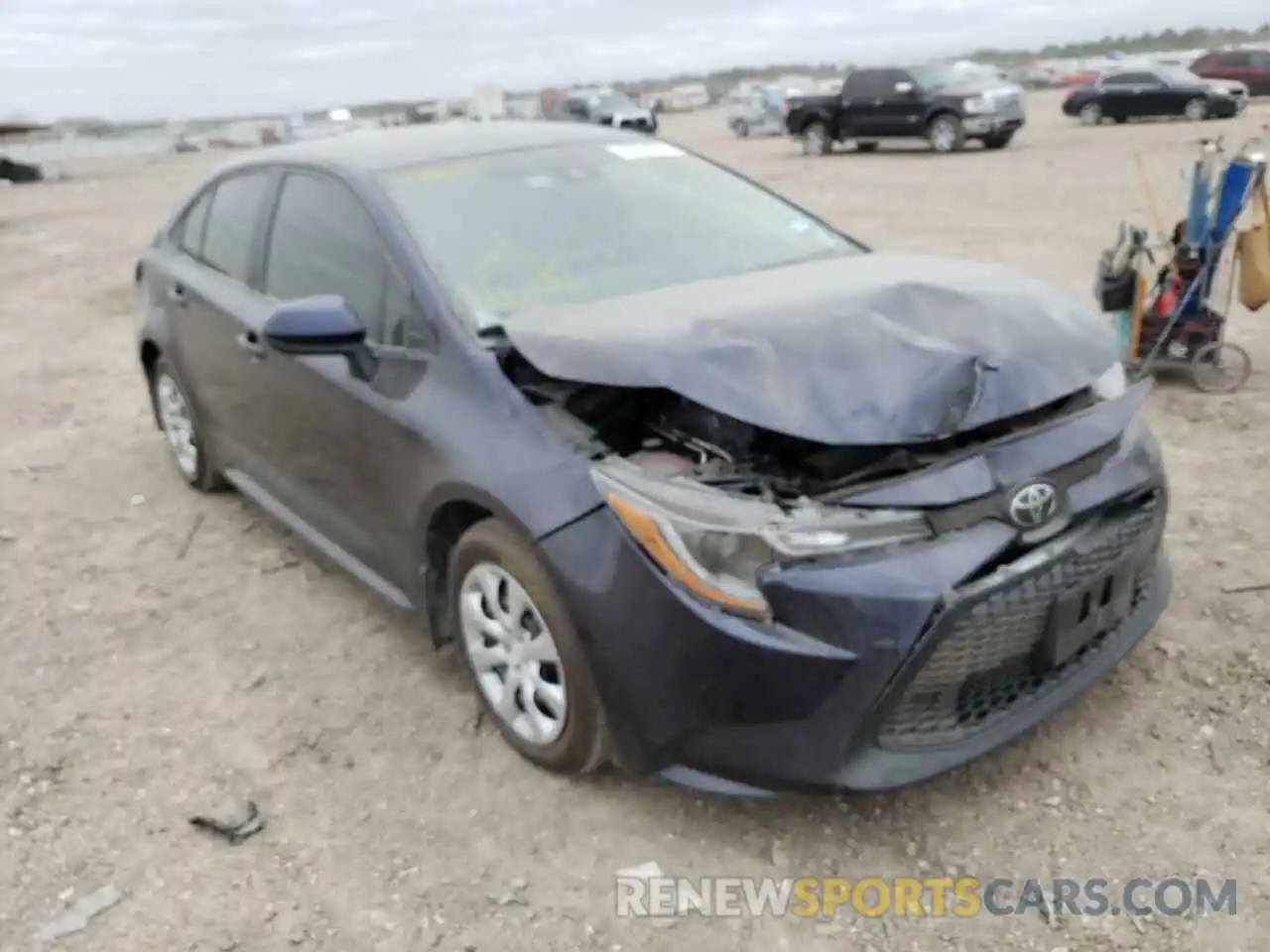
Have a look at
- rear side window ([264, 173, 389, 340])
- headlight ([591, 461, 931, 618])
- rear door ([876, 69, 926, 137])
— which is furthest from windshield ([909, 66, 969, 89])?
headlight ([591, 461, 931, 618])

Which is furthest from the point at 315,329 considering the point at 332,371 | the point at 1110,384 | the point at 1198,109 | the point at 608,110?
the point at 608,110

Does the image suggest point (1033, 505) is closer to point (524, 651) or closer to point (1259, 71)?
point (524, 651)

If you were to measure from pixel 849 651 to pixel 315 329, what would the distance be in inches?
69.7

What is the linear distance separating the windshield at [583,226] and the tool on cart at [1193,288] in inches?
104

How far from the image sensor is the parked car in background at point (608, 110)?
31.4 meters

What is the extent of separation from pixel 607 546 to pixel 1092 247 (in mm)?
9085

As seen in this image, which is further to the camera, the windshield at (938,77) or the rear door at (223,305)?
the windshield at (938,77)

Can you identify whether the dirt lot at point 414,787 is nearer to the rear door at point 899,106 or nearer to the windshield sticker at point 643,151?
the windshield sticker at point 643,151

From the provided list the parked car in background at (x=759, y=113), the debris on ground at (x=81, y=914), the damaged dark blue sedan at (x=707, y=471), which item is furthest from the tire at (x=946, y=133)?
the debris on ground at (x=81, y=914)

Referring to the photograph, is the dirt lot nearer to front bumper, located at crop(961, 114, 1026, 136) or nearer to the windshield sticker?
the windshield sticker

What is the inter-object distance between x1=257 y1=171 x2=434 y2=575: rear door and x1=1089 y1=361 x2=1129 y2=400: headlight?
1.88 m

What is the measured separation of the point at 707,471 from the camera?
278 centimetres

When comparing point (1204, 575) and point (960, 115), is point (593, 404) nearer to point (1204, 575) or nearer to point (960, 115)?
point (1204, 575)

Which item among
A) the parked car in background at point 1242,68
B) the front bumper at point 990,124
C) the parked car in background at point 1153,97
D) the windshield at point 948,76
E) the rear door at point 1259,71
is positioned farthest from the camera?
the parked car in background at point 1242,68
